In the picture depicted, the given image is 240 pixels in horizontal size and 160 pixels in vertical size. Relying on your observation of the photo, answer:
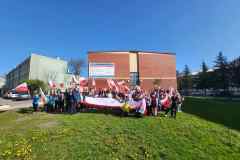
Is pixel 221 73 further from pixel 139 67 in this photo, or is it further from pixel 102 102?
pixel 102 102

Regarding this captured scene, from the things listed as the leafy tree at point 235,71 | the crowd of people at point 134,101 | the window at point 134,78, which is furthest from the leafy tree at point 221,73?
the crowd of people at point 134,101

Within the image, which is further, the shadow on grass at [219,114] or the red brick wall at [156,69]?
the red brick wall at [156,69]

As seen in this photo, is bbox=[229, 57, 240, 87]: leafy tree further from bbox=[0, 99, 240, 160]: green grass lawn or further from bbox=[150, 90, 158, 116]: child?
bbox=[0, 99, 240, 160]: green grass lawn

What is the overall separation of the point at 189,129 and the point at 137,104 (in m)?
3.45

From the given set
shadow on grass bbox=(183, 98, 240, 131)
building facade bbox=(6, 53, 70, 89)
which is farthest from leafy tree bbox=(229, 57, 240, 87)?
building facade bbox=(6, 53, 70, 89)

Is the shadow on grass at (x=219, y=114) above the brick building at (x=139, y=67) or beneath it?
beneath

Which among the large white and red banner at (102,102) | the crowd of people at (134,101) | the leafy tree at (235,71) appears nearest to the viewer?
the crowd of people at (134,101)

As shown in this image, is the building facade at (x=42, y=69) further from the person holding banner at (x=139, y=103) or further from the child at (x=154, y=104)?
the child at (x=154, y=104)

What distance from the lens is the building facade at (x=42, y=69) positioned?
54.6 metres

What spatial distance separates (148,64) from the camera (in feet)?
119

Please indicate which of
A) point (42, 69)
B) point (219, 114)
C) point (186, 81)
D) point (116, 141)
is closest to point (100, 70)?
point (116, 141)

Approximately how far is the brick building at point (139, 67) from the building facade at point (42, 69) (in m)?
27.6

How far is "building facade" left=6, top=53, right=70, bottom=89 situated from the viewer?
54.6m

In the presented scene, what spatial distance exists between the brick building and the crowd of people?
20.8 m
